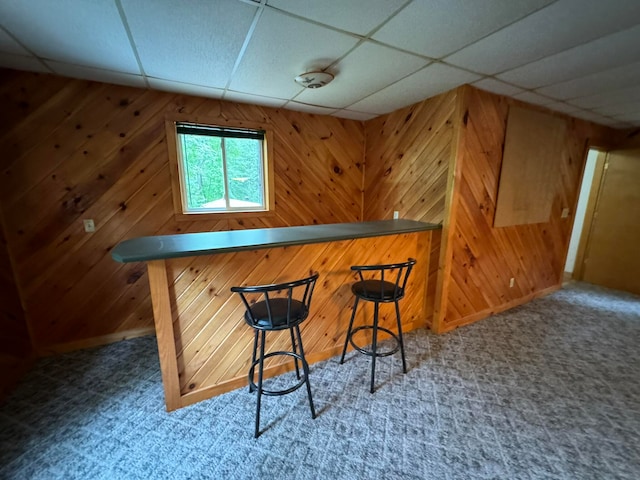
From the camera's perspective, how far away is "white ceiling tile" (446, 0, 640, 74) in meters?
1.29

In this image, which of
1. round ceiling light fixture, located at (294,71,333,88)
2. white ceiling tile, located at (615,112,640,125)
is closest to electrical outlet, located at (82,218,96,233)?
round ceiling light fixture, located at (294,71,333,88)

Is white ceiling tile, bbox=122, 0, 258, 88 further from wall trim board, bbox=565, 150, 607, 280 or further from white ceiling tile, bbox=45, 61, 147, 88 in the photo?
wall trim board, bbox=565, 150, 607, 280

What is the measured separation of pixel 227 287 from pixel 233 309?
0.58 feet

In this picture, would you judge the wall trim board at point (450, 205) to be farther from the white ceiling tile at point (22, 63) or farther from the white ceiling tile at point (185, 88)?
the white ceiling tile at point (22, 63)

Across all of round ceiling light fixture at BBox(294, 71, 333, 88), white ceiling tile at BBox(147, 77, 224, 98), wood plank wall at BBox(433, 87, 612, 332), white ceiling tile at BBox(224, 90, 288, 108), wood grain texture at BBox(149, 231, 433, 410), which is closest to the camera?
wood grain texture at BBox(149, 231, 433, 410)

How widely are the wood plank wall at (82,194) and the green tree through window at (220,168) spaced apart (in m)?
0.18

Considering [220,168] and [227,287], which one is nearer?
[227,287]

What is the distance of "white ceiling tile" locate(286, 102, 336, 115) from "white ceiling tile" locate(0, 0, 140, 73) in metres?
1.50

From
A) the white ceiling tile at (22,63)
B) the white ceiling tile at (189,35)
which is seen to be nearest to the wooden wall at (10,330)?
the white ceiling tile at (22,63)

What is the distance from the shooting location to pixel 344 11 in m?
1.34

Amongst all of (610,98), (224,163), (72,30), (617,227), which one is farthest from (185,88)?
(617,227)

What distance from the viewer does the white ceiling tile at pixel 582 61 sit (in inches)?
61.5

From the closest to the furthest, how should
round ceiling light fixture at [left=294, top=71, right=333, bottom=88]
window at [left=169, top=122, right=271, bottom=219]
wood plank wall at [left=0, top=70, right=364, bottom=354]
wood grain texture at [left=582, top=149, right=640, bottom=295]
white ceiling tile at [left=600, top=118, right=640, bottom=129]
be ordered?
round ceiling light fixture at [left=294, top=71, right=333, bottom=88] → wood plank wall at [left=0, top=70, right=364, bottom=354] → window at [left=169, top=122, right=271, bottom=219] → white ceiling tile at [left=600, top=118, right=640, bottom=129] → wood grain texture at [left=582, top=149, right=640, bottom=295]

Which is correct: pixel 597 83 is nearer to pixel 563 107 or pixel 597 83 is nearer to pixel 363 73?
pixel 563 107
